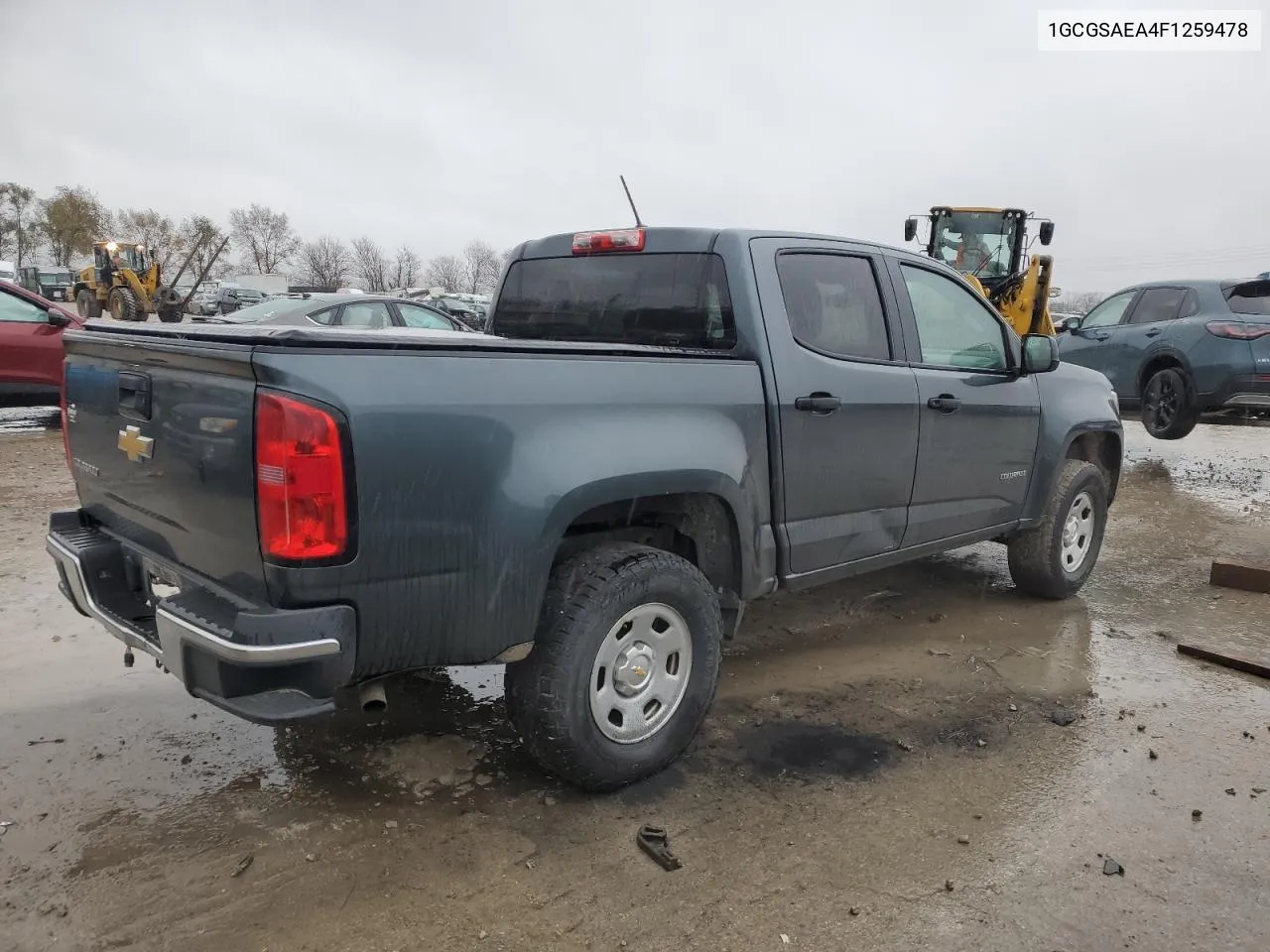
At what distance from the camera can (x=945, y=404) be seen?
12.9 feet

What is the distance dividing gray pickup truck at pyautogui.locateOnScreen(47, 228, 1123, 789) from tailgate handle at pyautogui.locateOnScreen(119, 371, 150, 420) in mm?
12

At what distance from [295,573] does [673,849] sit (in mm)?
1368

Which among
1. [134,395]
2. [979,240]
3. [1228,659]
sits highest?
[979,240]

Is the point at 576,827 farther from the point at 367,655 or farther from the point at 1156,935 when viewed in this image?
the point at 1156,935

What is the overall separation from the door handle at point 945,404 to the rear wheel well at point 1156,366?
624 cm

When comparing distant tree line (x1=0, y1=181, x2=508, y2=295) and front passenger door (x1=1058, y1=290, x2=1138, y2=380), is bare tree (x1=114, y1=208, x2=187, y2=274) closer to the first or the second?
distant tree line (x1=0, y1=181, x2=508, y2=295)

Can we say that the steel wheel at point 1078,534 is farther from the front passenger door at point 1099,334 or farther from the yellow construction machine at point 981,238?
the yellow construction machine at point 981,238

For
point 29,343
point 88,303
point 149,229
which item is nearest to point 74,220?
point 149,229

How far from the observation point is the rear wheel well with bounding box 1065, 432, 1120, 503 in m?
5.15

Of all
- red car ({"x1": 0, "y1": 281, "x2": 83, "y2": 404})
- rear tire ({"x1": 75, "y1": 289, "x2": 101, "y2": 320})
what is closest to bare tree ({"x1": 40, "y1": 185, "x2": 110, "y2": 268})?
rear tire ({"x1": 75, "y1": 289, "x2": 101, "y2": 320})

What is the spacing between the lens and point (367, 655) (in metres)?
2.35

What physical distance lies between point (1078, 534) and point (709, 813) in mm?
3341

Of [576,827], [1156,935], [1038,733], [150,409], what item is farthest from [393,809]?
[1038,733]

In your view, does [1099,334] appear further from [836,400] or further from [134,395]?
[134,395]
